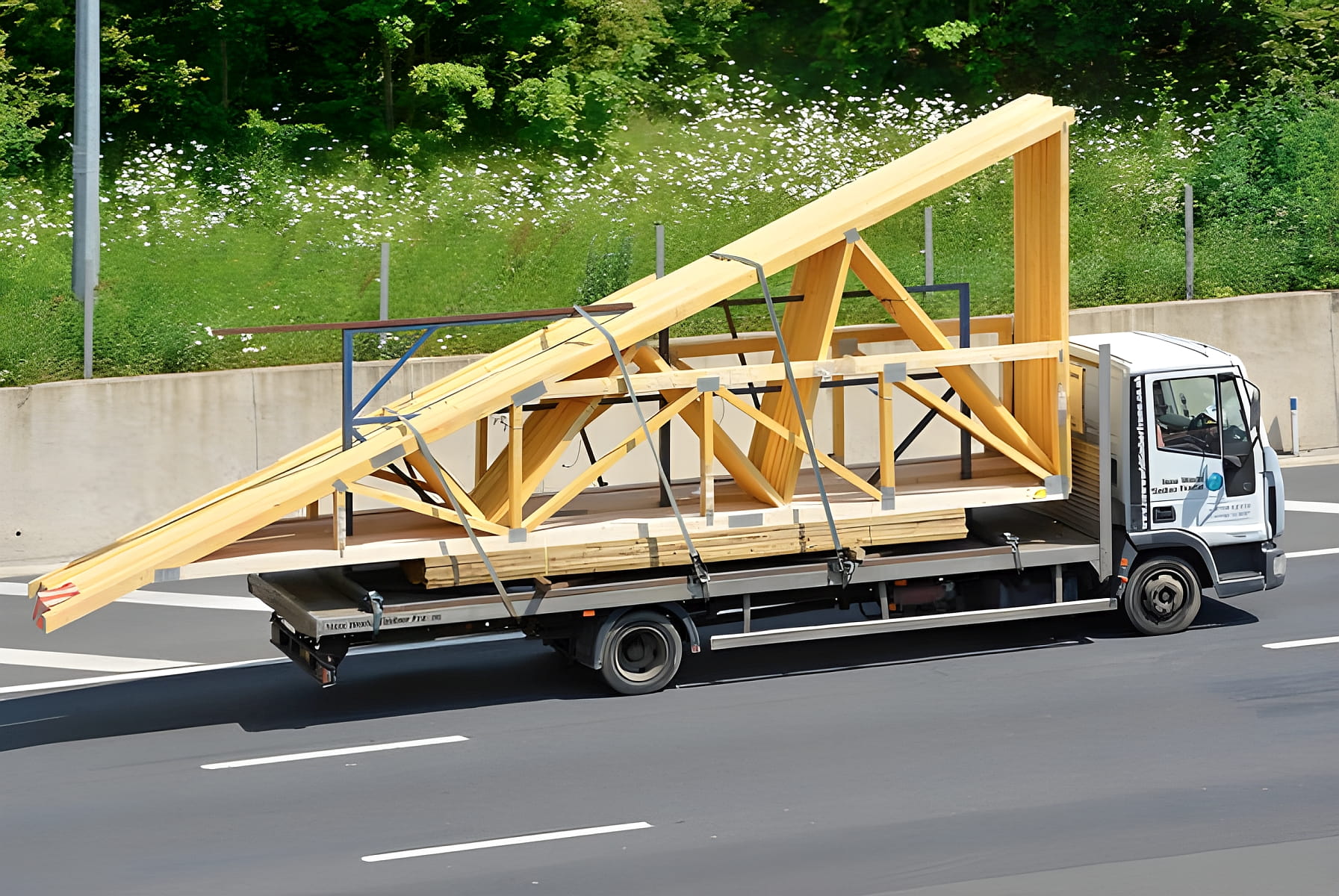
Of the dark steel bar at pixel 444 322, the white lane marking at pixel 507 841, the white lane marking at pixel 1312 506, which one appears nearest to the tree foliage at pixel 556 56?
the white lane marking at pixel 1312 506

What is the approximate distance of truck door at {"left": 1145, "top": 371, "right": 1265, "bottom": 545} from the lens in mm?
13312

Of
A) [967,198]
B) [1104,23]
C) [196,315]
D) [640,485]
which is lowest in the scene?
[640,485]

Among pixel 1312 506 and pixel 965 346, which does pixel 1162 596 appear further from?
pixel 1312 506

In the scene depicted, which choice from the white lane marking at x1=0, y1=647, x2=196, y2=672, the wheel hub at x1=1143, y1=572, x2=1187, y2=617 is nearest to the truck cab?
the wheel hub at x1=1143, y1=572, x2=1187, y2=617

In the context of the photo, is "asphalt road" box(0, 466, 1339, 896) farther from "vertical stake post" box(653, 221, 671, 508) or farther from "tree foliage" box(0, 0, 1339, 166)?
"tree foliage" box(0, 0, 1339, 166)

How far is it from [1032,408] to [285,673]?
19.9 ft

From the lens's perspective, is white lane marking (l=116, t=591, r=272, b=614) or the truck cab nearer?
the truck cab

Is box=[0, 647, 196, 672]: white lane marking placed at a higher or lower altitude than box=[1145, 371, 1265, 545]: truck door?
lower

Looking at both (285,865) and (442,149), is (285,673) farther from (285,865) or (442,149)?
(442,149)

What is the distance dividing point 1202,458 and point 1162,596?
112 cm

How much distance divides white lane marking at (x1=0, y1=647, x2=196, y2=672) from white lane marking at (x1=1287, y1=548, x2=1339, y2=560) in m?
9.97

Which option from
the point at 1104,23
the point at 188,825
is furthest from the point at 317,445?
the point at 1104,23

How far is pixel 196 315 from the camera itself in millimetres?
19656

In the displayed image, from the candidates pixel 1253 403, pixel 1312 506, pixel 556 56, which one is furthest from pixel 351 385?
pixel 556 56
